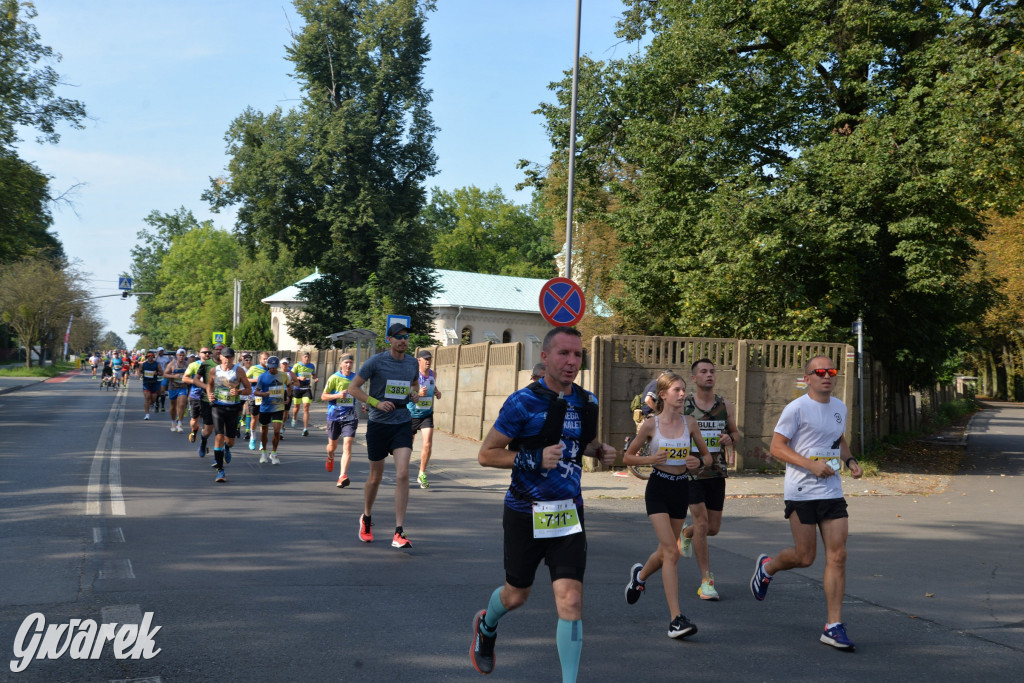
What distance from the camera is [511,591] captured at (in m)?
4.81

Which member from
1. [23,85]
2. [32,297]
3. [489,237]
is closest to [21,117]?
[23,85]

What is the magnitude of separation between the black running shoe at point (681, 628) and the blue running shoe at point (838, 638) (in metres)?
0.81

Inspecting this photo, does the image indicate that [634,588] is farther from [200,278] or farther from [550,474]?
[200,278]

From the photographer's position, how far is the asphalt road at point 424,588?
5.28 meters

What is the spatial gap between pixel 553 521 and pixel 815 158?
53.4ft

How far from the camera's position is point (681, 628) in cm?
588

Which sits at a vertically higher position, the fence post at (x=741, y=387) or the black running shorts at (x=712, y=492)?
the fence post at (x=741, y=387)

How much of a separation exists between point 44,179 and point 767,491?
26408 millimetres

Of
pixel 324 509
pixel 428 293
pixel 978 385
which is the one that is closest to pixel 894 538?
pixel 324 509

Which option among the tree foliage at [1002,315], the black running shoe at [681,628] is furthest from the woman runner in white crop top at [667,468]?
the tree foliage at [1002,315]

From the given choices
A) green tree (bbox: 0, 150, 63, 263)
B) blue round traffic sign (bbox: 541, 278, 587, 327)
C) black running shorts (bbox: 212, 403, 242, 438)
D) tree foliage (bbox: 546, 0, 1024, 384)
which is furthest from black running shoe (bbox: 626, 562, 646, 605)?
green tree (bbox: 0, 150, 63, 263)

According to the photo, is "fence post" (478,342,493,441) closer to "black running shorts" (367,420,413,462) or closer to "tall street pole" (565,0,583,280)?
"tall street pole" (565,0,583,280)

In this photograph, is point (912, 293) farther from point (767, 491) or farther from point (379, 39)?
point (379, 39)

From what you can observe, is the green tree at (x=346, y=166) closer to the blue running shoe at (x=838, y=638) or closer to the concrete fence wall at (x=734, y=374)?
the concrete fence wall at (x=734, y=374)
